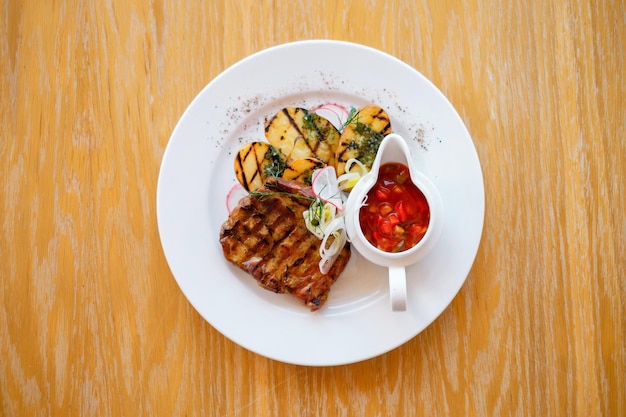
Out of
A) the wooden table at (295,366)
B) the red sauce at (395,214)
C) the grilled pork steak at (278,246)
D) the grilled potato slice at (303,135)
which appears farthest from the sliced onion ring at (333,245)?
the wooden table at (295,366)

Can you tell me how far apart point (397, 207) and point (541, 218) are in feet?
2.55

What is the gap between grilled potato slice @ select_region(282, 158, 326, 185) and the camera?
6.81 feet

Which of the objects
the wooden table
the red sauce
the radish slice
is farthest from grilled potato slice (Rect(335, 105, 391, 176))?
the wooden table

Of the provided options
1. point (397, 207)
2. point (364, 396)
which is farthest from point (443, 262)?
point (364, 396)

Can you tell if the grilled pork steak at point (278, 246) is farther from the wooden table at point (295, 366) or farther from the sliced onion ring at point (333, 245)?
the wooden table at point (295, 366)

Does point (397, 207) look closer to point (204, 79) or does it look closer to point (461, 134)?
point (461, 134)

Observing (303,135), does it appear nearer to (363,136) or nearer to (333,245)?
(363,136)

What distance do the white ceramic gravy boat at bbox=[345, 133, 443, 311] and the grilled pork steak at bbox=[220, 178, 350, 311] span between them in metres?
0.20

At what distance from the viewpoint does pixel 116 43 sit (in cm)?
237

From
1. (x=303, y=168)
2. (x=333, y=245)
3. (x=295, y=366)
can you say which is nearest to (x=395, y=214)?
(x=333, y=245)

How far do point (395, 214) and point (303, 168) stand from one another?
397mm

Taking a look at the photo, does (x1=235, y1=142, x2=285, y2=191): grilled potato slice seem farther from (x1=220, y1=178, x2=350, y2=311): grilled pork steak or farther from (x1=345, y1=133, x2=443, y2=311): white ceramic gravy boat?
(x1=345, y1=133, x2=443, y2=311): white ceramic gravy boat

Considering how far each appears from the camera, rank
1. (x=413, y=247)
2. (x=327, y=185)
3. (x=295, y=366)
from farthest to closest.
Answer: (x=295, y=366) < (x=327, y=185) < (x=413, y=247)

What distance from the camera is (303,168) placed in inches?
81.9
